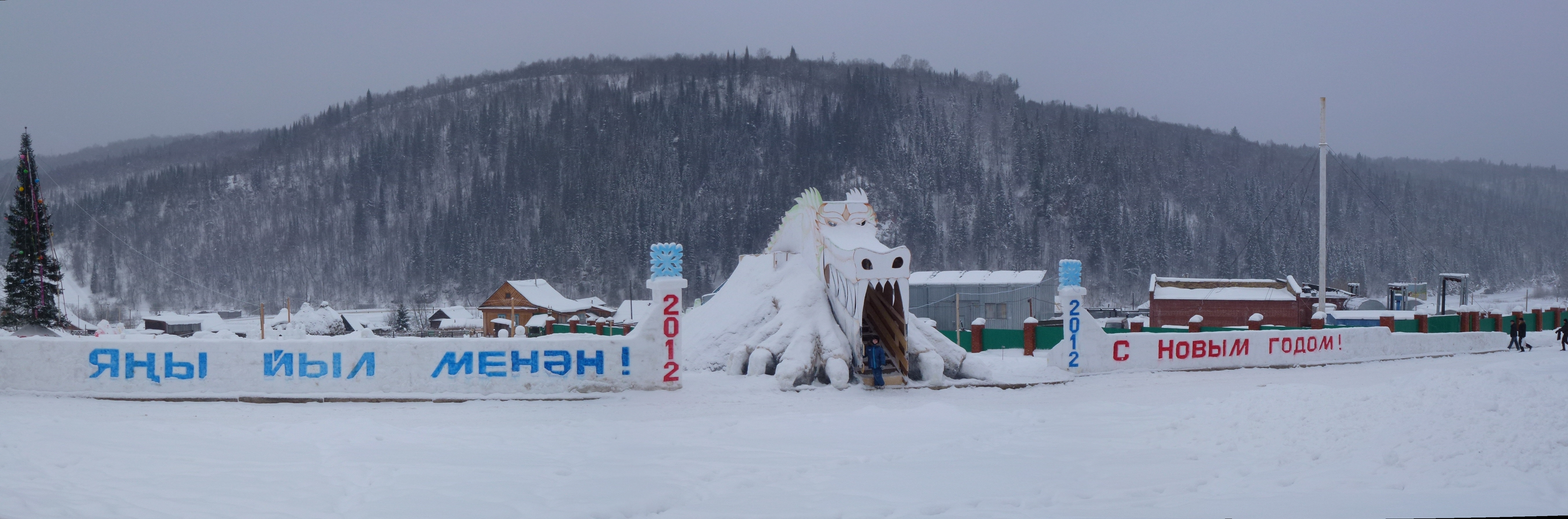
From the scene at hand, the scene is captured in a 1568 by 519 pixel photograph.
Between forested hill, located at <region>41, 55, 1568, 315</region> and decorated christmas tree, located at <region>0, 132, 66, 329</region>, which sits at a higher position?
forested hill, located at <region>41, 55, 1568, 315</region>

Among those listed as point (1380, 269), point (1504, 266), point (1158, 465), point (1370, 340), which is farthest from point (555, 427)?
point (1380, 269)

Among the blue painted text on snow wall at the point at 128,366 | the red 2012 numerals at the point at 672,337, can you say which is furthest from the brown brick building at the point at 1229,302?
the blue painted text on snow wall at the point at 128,366

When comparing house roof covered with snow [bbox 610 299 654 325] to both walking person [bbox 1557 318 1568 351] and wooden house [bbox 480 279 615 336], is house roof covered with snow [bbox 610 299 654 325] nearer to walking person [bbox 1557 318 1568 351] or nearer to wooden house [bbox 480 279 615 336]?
wooden house [bbox 480 279 615 336]

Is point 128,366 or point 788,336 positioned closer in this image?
point 128,366

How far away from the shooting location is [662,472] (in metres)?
10.1

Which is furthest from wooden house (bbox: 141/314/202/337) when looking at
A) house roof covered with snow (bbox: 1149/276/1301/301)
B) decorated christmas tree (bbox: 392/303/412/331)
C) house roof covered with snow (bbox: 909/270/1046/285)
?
house roof covered with snow (bbox: 1149/276/1301/301)

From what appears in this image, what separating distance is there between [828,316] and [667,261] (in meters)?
3.76

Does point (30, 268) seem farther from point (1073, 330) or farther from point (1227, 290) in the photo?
point (1227, 290)

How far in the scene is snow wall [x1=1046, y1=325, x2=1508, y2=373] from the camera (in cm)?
1980

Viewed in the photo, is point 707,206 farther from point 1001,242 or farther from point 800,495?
point 800,495

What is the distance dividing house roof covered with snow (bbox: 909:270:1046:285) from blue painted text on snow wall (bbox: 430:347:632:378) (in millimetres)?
27944

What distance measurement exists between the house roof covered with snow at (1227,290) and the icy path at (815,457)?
968 inches

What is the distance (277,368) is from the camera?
1580 centimetres

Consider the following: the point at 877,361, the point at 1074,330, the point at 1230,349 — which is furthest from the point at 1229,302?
the point at 877,361
